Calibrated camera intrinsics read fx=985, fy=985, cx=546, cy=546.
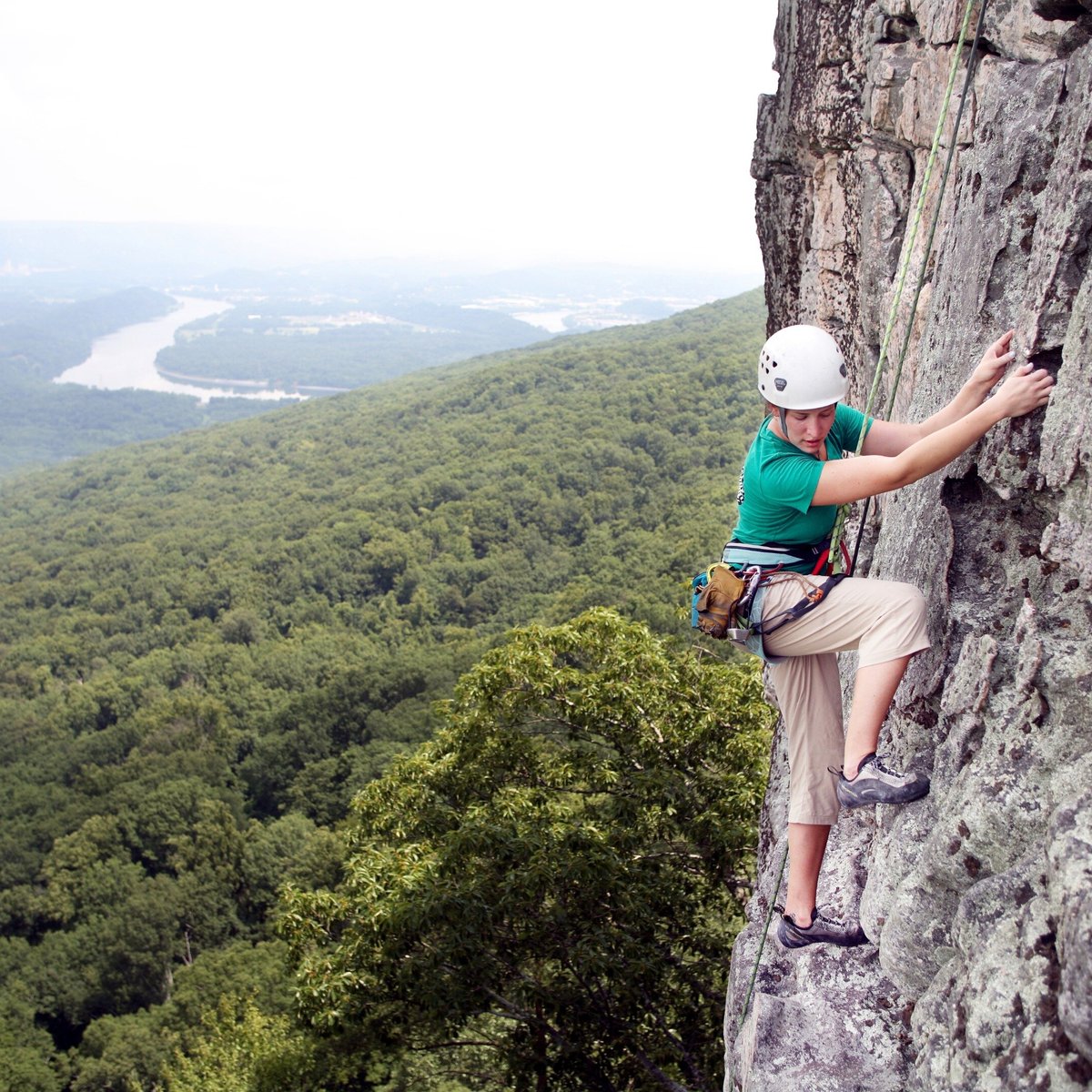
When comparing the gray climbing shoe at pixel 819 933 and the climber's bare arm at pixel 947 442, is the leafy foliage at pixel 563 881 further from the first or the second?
the climber's bare arm at pixel 947 442

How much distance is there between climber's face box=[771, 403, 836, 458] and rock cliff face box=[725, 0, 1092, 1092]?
0.64 metres

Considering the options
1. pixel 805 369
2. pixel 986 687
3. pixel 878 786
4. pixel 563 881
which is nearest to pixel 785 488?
pixel 805 369

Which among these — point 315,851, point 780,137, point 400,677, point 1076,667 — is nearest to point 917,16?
point 780,137

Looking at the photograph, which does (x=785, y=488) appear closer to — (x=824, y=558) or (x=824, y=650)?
(x=824, y=558)

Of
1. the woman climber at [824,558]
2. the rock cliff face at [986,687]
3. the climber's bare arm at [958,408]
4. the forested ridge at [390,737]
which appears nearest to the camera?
the rock cliff face at [986,687]

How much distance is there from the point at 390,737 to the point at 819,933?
1638 inches

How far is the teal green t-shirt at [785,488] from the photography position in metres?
3.52

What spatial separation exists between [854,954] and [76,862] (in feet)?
134

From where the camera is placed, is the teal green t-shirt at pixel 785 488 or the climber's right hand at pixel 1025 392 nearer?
the climber's right hand at pixel 1025 392

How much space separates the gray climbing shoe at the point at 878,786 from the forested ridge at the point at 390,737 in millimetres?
3692

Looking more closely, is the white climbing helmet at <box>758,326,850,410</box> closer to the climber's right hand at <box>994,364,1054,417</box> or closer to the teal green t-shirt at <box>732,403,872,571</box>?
the teal green t-shirt at <box>732,403,872,571</box>

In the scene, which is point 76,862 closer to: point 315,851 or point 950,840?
point 315,851

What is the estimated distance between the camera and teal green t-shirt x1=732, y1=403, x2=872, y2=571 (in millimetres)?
3523

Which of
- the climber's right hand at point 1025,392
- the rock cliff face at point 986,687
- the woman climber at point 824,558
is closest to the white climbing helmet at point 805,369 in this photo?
the woman climber at point 824,558
